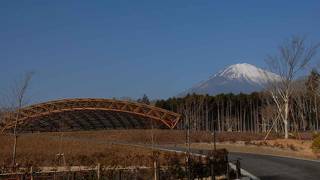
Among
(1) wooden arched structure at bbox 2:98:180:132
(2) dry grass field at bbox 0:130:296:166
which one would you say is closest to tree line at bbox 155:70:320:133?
(1) wooden arched structure at bbox 2:98:180:132

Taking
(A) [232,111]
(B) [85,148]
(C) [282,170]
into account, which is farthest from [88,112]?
(C) [282,170]

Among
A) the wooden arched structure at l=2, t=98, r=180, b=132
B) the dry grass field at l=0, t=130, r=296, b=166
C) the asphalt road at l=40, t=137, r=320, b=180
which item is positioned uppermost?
the wooden arched structure at l=2, t=98, r=180, b=132

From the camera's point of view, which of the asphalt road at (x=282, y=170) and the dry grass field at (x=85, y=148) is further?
the dry grass field at (x=85, y=148)

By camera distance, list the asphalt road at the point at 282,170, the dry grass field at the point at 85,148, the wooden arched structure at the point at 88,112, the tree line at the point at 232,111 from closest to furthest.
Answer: the asphalt road at the point at 282,170 → the dry grass field at the point at 85,148 → the wooden arched structure at the point at 88,112 → the tree line at the point at 232,111

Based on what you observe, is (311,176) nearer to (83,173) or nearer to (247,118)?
(83,173)

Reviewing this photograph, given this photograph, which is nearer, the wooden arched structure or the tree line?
the wooden arched structure

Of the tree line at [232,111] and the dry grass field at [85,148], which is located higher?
the tree line at [232,111]

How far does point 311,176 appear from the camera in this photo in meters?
24.0

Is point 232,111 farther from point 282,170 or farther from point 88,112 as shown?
point 282,170

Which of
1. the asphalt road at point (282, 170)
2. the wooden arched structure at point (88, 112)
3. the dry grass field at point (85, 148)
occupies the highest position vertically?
the wooden arched structure at point (88, 112)

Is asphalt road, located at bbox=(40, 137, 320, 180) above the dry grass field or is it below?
below

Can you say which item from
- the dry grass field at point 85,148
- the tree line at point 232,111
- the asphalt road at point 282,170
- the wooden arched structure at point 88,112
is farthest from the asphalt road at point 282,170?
the tree line at point 232,111

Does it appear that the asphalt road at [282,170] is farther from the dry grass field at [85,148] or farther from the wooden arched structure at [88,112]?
the wooden arched structure at [88,112]

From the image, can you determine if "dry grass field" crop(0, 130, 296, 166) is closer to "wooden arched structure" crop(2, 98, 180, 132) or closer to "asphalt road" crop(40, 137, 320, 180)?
"asphalt road" crop(40, 137, 320, 180)
